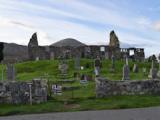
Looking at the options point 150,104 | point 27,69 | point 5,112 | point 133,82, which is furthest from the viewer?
point 27,69

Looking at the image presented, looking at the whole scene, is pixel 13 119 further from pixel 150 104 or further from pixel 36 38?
pixel 36 38

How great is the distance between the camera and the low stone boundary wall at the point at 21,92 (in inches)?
1252

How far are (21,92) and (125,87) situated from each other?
7.96m

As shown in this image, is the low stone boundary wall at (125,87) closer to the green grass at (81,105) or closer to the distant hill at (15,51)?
the green grass at (81,105)

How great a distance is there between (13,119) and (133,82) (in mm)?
12550

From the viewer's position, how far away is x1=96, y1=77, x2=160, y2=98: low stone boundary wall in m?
34.5

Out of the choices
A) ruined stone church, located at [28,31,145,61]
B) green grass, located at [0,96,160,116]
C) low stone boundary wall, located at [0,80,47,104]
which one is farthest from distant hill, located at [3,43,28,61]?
green grass, located at [0,96,160,116]

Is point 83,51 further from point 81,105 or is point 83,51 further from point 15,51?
point 81,105

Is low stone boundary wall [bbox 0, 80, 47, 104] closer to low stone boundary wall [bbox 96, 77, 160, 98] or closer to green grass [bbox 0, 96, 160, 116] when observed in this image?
green grass [bbox 0, 96, 160, 116]

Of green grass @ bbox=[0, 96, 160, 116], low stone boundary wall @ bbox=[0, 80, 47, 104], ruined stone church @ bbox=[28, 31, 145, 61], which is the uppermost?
ruined stone church @ bbox=[28, 31, 145, 61]

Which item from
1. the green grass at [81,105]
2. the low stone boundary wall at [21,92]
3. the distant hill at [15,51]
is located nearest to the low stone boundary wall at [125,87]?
the green grass at [81,105]

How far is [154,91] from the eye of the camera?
A: 1423 inches

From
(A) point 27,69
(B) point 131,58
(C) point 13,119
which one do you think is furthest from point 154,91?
(B) point 131,58

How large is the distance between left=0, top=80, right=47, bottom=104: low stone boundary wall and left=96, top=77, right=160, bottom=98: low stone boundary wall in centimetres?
430
